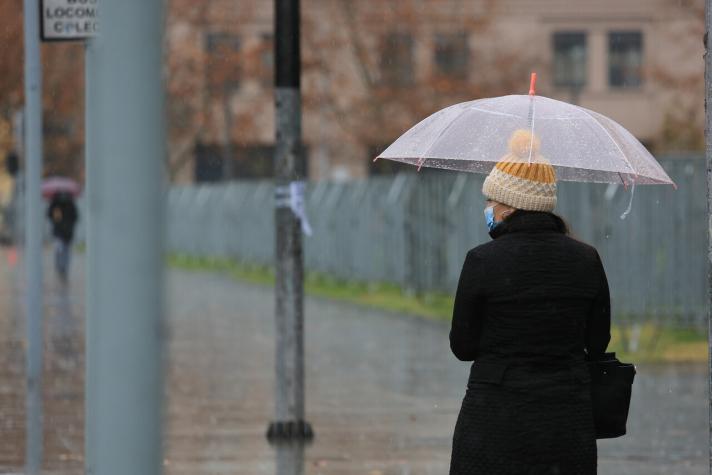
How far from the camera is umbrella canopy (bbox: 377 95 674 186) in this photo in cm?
612

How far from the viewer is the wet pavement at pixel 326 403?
33.1ft

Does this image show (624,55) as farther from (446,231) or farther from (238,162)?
(446,231)

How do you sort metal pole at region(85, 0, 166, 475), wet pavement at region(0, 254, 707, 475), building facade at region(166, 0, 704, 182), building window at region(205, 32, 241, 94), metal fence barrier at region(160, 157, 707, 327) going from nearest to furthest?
metal pole at region(85, 0, 166, 475) < wet pavement at region(0, 254, 707, 475) < metal fence barrier at region(160, 157, 707, 327) < building facade at region(166, 0, 704, 182) < building window at region(205, 32, 241, 94)

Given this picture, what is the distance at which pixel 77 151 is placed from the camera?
185 ft

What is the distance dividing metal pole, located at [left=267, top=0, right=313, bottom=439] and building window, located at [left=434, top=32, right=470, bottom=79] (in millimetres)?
32695

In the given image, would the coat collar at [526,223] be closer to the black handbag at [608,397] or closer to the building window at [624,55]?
the black handbag at [608,397]

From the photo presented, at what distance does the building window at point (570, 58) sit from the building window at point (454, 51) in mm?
15544

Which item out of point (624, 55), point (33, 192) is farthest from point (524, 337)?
point (624, 55)

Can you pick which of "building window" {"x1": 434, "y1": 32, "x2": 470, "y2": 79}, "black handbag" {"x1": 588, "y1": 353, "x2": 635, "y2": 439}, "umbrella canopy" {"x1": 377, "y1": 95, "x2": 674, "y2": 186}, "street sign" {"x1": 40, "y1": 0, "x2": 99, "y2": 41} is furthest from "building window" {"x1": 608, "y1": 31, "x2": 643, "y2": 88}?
"black handbag" {"x1": 588, "y1": 353, "x2": 635, "y2": 439}

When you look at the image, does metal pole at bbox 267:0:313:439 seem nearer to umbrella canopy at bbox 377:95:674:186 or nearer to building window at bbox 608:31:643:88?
umbrella canopy at bbox 377:95:674:186

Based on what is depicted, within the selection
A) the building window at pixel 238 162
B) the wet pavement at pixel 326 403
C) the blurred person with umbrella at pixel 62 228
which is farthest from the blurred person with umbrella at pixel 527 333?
the building window at pixel 238 162

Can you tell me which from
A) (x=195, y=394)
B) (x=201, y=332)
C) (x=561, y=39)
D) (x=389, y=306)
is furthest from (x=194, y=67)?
(x=195, y=394)

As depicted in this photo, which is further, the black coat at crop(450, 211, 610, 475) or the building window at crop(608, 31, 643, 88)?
the building window at crop(608, 31, 643, 88)

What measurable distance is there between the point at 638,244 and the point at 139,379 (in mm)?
16625
